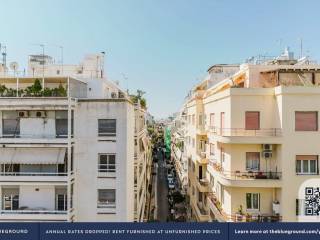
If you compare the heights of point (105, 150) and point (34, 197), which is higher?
point (105, 150)

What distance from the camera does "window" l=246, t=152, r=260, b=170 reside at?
607 inches

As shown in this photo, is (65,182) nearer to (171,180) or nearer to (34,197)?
(34,197)

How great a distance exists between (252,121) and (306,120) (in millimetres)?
2318

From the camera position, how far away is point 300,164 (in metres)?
14.5

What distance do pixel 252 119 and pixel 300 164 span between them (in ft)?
9.46

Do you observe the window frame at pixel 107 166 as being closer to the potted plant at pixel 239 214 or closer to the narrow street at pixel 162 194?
the potted plant at pixel 239 214

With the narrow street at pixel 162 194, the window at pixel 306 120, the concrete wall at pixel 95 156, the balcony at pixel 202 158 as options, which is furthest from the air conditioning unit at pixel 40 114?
the narrow street at pixel 162 194

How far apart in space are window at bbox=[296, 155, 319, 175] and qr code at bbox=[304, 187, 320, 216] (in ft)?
2.46

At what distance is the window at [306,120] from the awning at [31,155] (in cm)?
1155

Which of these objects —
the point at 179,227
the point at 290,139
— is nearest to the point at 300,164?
the point at 290,139

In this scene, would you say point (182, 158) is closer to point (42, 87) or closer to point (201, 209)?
point (201, 209)

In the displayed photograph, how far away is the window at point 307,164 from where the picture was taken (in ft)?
47.6

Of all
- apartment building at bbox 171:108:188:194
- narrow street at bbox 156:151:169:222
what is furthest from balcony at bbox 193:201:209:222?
narrow street at bbox 156:151:169:222

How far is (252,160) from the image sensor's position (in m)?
15.5
